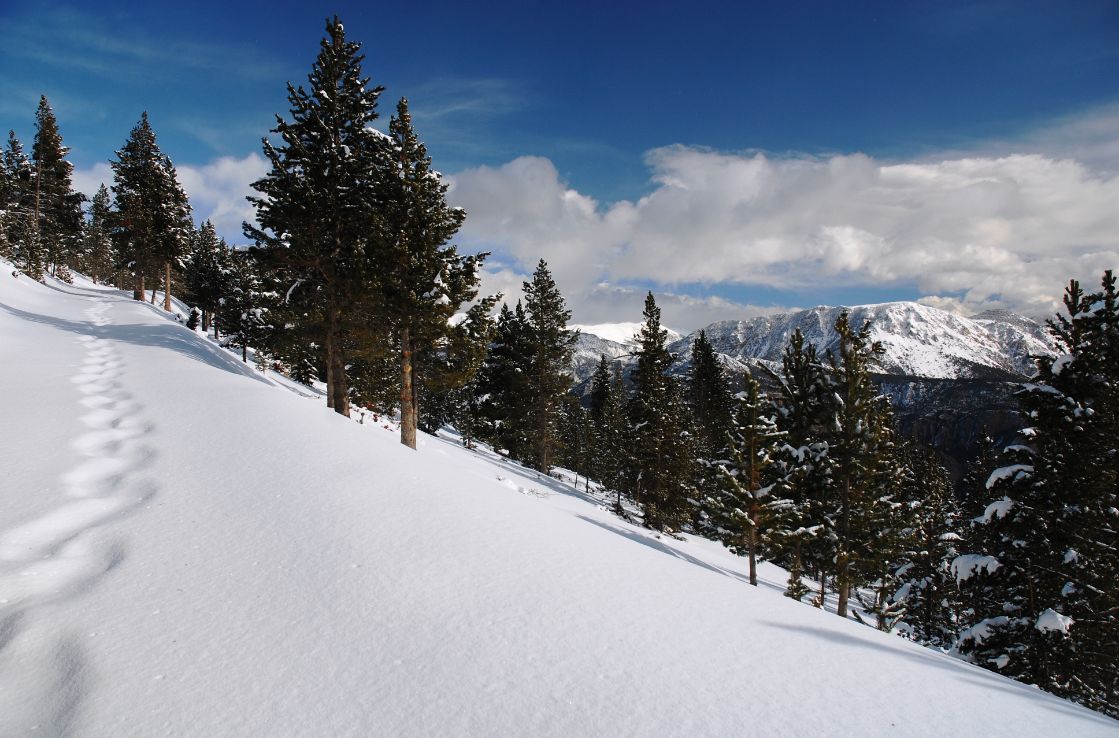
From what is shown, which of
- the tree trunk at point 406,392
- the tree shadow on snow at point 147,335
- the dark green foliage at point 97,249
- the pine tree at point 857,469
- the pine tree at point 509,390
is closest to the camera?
the tree trunk at point 406,392

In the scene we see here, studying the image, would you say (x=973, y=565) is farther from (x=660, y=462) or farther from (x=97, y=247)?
(x=97, y=247)

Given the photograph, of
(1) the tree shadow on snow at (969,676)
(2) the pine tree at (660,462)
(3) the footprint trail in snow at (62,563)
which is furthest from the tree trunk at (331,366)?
(2) the pine tree at (660,462)

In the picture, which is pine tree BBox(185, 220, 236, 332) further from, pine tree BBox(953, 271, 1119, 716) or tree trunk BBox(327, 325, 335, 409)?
pine tree BBox(953, 271, 1119, 716)

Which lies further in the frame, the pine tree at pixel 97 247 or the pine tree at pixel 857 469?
the pine tree at pixel 97 247

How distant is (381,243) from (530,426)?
848 inches

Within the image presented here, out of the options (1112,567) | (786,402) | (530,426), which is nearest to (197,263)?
(530,426)

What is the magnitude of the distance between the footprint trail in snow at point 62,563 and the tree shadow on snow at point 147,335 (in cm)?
1225

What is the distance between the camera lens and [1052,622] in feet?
50.6

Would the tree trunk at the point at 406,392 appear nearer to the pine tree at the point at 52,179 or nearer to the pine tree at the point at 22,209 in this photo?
the pine tree at the point at 22,209

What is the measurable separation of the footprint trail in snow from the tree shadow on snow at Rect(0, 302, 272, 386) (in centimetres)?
1225

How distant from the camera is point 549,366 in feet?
118

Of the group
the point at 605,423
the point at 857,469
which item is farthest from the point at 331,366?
the point at 605,423

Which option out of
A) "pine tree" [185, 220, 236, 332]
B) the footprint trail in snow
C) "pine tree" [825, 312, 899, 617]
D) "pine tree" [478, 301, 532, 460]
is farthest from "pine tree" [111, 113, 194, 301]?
"pine tree" [825, 312, 899, 617]

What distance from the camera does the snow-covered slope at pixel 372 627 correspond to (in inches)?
136
